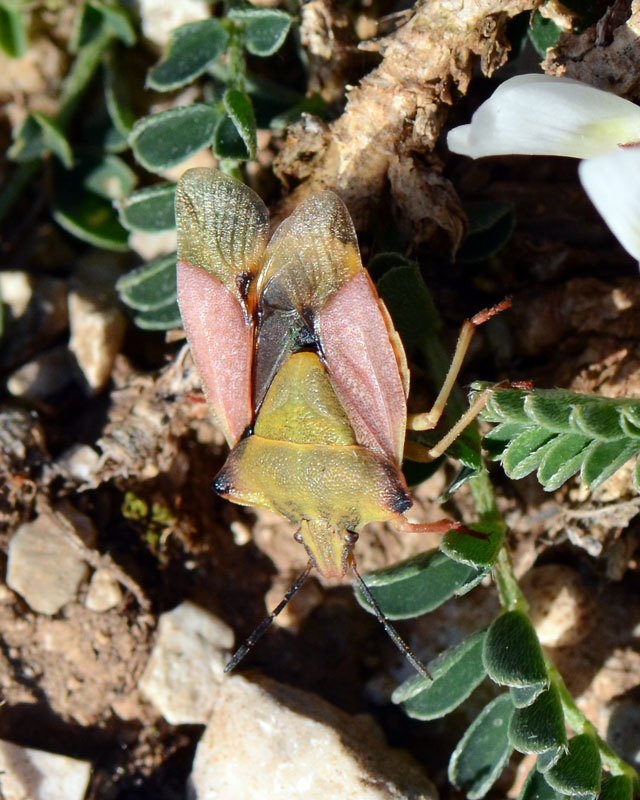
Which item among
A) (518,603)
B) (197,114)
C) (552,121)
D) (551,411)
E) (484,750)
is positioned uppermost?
(552,121)

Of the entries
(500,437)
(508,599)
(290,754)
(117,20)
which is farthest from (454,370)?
(117,20)

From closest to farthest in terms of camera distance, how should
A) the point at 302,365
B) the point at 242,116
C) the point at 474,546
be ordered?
the point at 474,546
the point at 302,365
the point at 242,116

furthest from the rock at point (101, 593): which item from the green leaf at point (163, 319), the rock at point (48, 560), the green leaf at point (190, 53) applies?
the green leaf at point (190, 53)

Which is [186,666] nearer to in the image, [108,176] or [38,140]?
[108,176]

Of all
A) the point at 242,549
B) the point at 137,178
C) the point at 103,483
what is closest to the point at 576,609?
the point at 242,549

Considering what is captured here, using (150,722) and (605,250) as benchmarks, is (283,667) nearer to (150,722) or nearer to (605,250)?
(150,722)
